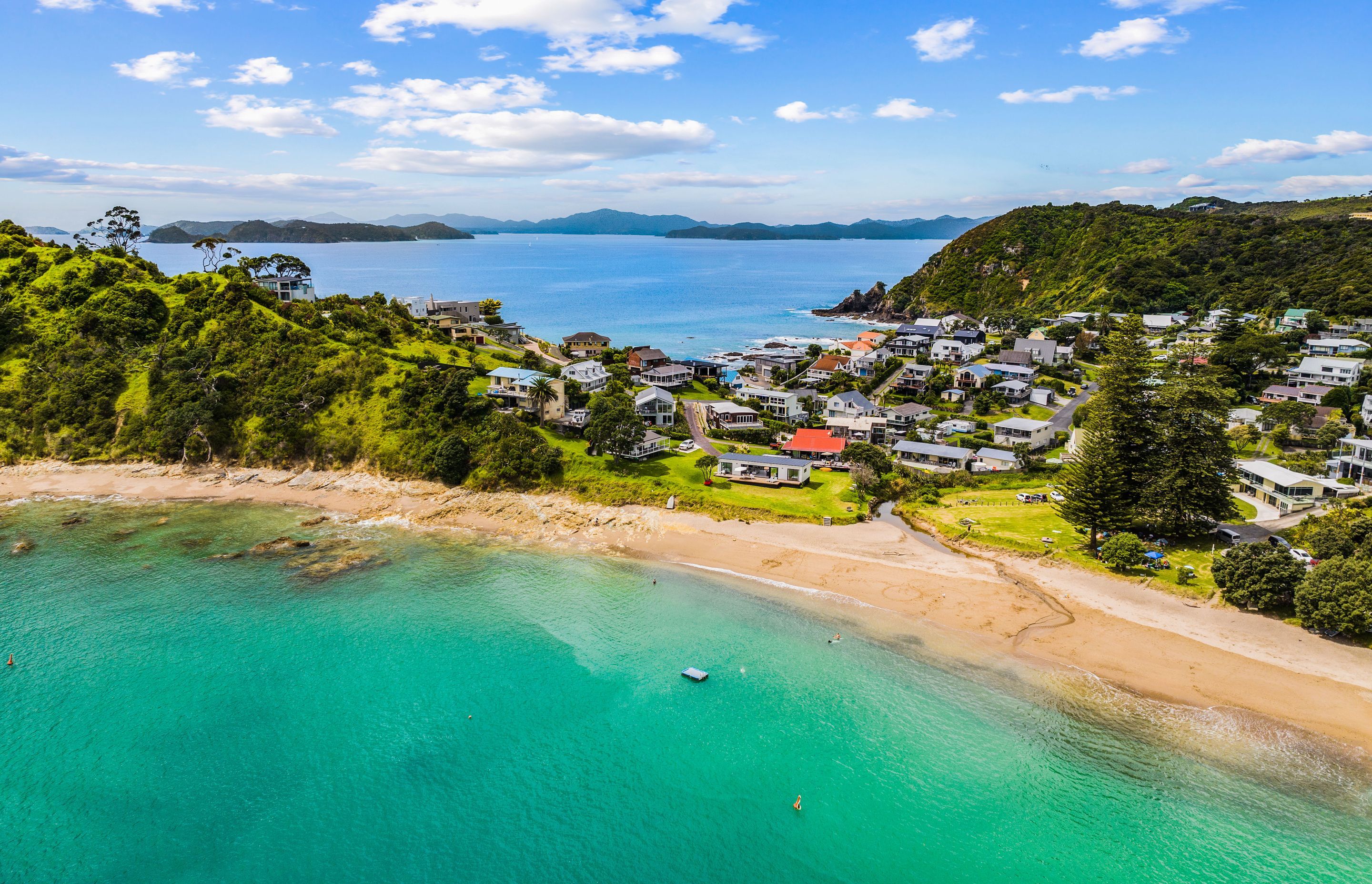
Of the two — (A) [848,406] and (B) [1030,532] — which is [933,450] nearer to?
(A) [848,406]

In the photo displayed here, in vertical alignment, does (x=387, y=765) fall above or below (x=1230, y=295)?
below

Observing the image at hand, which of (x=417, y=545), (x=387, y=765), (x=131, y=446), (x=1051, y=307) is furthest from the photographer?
(x=1051, y=307)

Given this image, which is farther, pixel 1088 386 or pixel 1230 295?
pixel 1230 295

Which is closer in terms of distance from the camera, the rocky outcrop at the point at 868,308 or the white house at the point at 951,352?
the white house at the point at 951,352

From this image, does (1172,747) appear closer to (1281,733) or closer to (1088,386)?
(1281,733)

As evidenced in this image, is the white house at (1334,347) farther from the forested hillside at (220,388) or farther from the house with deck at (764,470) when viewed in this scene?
the forested hillside at (220,388)

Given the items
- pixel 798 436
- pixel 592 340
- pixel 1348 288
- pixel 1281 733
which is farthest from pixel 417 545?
pixel 1348 288

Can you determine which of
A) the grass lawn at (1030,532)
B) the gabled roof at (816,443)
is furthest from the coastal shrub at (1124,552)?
the gabled roof at (816,443)
